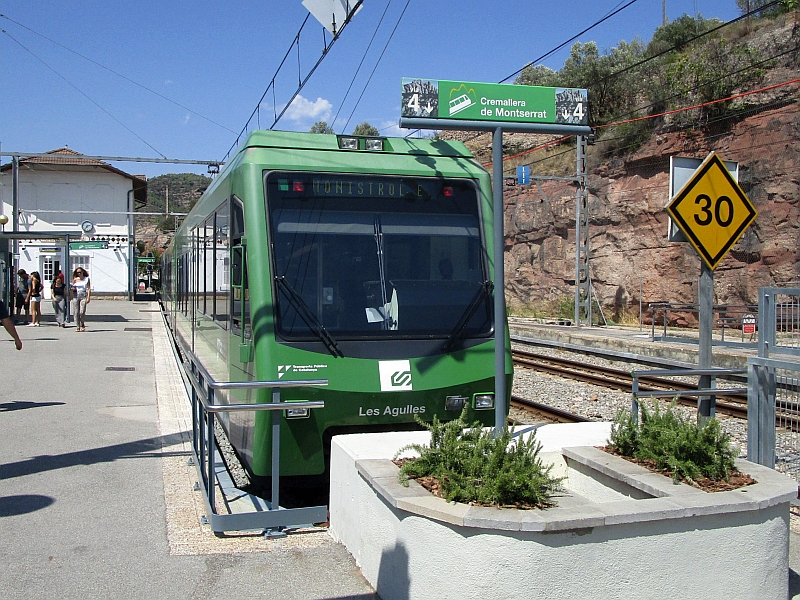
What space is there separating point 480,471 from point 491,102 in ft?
9.58

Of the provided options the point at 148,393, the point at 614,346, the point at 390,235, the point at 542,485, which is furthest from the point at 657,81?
the point at 542,485

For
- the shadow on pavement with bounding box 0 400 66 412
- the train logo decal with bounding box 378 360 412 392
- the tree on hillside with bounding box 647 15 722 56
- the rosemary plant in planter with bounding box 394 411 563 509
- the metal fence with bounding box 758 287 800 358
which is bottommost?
the shadow on pavement with bounding box 0 400 66 412

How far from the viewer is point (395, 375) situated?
6555 millimetres

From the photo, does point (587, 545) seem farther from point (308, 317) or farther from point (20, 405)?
point (20, 405)

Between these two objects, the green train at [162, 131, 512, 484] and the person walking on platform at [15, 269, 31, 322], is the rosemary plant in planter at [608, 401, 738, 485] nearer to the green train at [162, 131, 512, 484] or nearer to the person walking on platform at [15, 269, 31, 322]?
the green train at [162, 131, 512, 484]

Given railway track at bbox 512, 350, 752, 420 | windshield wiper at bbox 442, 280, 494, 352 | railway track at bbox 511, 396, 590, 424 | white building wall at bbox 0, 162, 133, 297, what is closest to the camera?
windshield wiper at bbox 442, 280, 494, 352

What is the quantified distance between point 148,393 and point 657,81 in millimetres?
28980

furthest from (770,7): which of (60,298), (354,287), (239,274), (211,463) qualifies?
(211,463)

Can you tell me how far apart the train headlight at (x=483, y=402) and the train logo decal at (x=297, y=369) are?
1334 mm

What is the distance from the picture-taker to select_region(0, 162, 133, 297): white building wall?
5306 centimetres

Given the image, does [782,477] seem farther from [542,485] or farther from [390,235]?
[390,235]

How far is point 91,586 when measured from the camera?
4508 millimetres

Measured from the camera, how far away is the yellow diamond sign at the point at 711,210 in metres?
6.64

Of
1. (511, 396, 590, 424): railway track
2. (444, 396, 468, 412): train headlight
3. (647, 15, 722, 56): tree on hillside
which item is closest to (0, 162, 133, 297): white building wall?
(647, 15, 722, 56): tree on hillside
